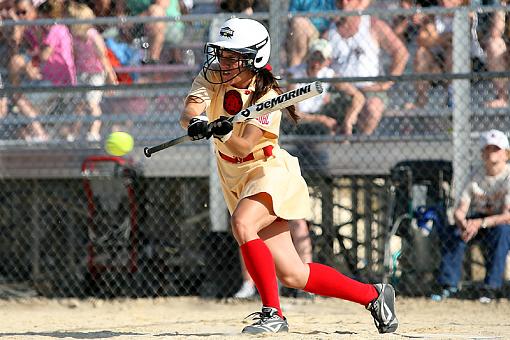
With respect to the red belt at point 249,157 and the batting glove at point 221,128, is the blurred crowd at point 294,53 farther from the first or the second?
the batting glove at point 221,128

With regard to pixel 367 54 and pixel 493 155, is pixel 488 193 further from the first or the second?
pixel 367 54

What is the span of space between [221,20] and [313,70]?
0.88 meters

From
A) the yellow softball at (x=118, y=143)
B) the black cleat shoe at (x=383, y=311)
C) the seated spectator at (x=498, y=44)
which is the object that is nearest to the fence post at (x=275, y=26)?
the seated spectator at (x=498, y=44)

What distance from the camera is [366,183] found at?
9.12 metres

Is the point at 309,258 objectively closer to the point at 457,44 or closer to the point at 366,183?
the point at 366,183

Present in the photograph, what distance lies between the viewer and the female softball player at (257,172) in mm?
5359

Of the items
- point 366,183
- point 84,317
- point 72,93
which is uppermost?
point 72,93

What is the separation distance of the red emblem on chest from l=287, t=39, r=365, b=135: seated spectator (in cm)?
312

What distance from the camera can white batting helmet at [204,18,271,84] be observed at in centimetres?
537

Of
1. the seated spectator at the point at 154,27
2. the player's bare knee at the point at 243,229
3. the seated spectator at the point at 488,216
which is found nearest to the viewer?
the player's bare knee at the point at 243,229

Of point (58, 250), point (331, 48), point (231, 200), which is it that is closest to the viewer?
point (231, 200)

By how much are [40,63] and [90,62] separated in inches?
17.7

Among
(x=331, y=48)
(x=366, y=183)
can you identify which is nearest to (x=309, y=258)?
(x=366, y=183)

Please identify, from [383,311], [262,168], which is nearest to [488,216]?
[383,311]
